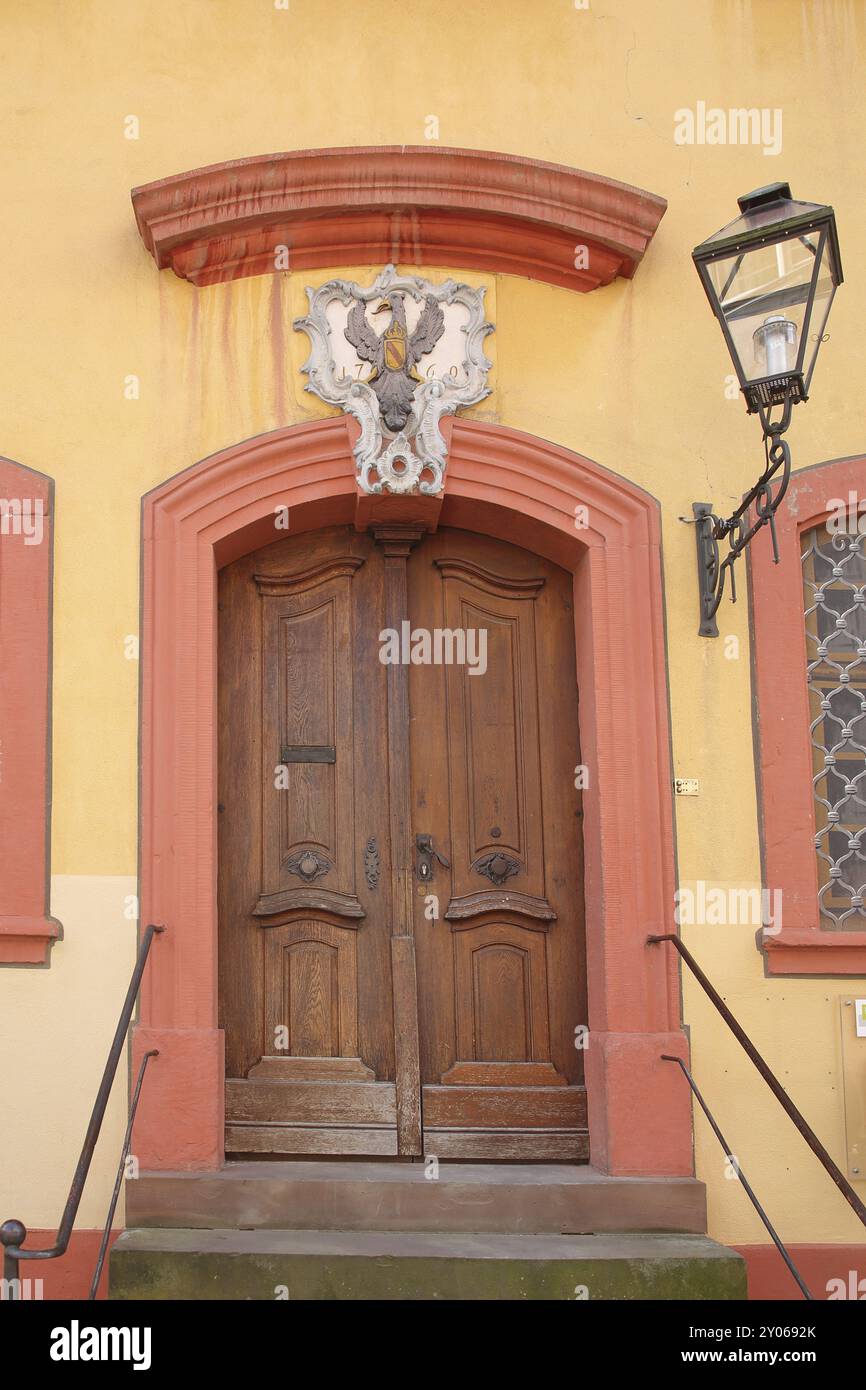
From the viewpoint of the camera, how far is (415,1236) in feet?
16.7

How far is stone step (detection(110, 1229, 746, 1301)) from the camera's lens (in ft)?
15.6

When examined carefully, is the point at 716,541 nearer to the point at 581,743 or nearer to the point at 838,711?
the point at 838,711

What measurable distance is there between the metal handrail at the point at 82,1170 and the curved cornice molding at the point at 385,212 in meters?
2.77

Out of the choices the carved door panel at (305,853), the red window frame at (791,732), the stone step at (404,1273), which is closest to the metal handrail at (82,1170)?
the stone step at (404,1273)

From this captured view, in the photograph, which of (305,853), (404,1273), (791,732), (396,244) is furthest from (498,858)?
(396,244)

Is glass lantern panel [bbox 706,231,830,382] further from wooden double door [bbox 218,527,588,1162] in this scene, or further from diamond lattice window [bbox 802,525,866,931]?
wooden double door [bbox 218,527,588,1162]

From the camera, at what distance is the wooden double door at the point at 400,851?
19.0 feet

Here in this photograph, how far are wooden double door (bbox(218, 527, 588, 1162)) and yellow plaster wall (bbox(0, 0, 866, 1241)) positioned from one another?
0.56 metres

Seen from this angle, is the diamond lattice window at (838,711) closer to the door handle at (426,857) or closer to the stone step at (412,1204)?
the stone step at (412,1204)

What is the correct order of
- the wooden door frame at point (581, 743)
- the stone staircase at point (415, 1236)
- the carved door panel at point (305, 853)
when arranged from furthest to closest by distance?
the carved door panel at point (305, 853)
the wooden door frame at point (581, 743)
the stone staircase at point (415, 1236)

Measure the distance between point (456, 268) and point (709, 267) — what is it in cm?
140

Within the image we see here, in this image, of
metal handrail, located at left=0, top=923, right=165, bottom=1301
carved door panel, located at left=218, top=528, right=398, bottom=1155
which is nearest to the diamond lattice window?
carved door panel, located at left=218, top=528, right=398, bottom=1155

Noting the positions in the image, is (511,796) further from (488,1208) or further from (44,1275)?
(44,1275)

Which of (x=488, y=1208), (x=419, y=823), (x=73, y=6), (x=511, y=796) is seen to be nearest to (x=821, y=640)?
(x=511, y=796)
